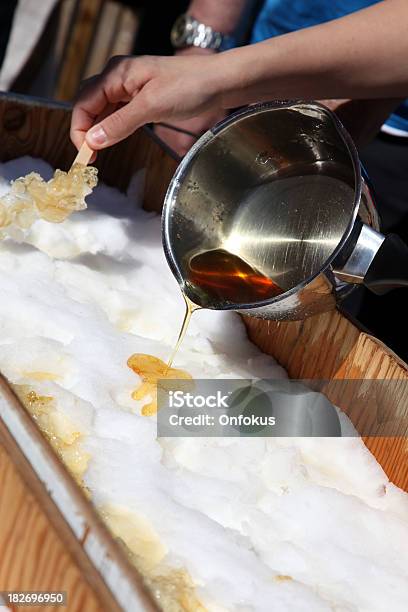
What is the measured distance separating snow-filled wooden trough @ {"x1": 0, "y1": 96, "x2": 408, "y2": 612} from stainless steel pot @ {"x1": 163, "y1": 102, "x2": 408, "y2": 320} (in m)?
0.13

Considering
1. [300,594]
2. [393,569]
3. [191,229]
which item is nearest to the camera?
[300,594]

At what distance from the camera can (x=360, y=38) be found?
1.82m

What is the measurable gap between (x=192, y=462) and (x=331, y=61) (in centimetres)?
88

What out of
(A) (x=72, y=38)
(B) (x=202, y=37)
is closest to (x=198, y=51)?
(B) (x=202, y=37)

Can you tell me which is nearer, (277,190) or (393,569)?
(393,569)

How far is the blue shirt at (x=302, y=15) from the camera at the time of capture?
93.7 inches

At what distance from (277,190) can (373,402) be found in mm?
498

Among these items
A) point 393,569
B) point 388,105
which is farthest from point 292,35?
point 393,569

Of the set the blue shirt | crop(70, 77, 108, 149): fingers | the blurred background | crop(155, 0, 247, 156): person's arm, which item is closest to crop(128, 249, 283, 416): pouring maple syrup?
crop(70, 77, 108, 149): fingers

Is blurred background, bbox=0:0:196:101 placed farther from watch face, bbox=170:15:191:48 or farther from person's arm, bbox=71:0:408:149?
person's arm, bbox=71:0:408:149

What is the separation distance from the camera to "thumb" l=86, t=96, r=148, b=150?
6.13 feet

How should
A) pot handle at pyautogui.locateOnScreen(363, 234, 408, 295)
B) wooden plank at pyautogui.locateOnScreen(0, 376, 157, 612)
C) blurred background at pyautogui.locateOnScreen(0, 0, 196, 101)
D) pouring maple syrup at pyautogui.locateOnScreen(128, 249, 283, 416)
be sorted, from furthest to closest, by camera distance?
1. blurred background at pyautogui.locateOnScreen(0, 0, 196, 101)
2. pouring maple syrup at pyautogui.locateOnScreen(128, 249, 283, 416)
3. pot handle at pyautogui.locateOnScreen(363, 234, 408, 295)
4. wooden plank at pyautogui.locateOnScreen(0, 376, 157, 612)

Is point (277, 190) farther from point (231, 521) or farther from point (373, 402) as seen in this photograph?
point (231, 521)

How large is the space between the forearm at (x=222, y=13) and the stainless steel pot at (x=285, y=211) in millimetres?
794
